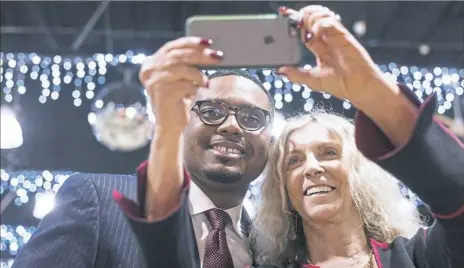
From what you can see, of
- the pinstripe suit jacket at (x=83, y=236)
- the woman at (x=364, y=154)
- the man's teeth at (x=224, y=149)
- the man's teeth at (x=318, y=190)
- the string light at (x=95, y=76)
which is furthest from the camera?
the string light at (x=95, y=76)

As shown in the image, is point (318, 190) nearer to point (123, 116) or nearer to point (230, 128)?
point (230, 128)

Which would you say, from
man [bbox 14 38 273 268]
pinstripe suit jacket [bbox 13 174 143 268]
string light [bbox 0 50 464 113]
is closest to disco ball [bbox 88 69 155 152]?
string light [bbox 0 50 464 113]

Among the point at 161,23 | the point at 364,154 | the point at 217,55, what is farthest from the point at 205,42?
the point at 161,23

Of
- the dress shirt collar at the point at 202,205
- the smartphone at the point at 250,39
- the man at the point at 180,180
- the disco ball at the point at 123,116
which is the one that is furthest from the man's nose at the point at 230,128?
the disco ball at the point at 123,116

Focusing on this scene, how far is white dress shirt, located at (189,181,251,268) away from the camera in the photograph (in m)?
1.23

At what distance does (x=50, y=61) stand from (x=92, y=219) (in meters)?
2.62

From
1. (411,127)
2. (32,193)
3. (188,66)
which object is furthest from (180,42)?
(32,193)

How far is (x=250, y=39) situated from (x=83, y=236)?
49cm

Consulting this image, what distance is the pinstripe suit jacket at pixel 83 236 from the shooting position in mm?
1061

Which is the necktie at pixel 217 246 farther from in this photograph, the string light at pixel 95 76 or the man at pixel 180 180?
the string light at pixel 95 76

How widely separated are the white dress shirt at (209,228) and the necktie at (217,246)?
12mm

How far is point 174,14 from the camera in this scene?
3.61 m

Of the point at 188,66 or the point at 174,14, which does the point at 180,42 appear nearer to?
the point at 188,66

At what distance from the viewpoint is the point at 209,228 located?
4.11ft
